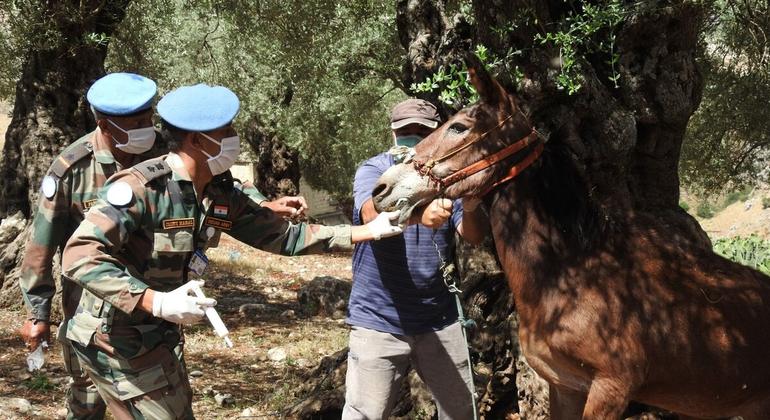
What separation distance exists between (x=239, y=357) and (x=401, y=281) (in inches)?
221

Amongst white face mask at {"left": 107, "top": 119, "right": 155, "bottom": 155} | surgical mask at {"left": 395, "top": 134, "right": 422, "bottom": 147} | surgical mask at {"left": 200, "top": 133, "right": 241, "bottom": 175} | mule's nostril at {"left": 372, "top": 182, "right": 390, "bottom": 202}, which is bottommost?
mule's nostril at {"left": 372, "top": 182, "right": 390, "bottom": 202}

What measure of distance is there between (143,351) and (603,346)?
2.14 m

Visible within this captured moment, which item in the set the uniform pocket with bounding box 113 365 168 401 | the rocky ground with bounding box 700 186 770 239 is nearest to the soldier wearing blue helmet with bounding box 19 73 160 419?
the uniform pocket with bounding box 113 365 168 401

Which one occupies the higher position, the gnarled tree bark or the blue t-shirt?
the gnarled tree bark

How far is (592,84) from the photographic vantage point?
514 cm

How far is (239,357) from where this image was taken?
976cm

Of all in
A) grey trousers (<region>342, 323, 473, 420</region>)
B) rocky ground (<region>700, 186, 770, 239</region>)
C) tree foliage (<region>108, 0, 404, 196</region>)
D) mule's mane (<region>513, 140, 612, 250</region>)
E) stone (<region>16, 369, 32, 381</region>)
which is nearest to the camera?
mule's mane (<region>513, 140, 612, 250</region>)

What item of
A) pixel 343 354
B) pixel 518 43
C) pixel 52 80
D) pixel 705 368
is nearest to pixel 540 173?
pixel 705 368

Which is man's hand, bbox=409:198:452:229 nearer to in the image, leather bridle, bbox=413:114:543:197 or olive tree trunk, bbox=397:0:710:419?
leather bridle, bbox=413:114:543:197

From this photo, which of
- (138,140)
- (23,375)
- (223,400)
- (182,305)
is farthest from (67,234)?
(23,375)

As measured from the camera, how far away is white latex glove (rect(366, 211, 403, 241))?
4031mm

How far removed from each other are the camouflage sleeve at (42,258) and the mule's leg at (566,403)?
112 inches

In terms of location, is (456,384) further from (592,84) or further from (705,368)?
(592,84)

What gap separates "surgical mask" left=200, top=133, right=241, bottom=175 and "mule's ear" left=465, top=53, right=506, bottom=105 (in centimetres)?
118
